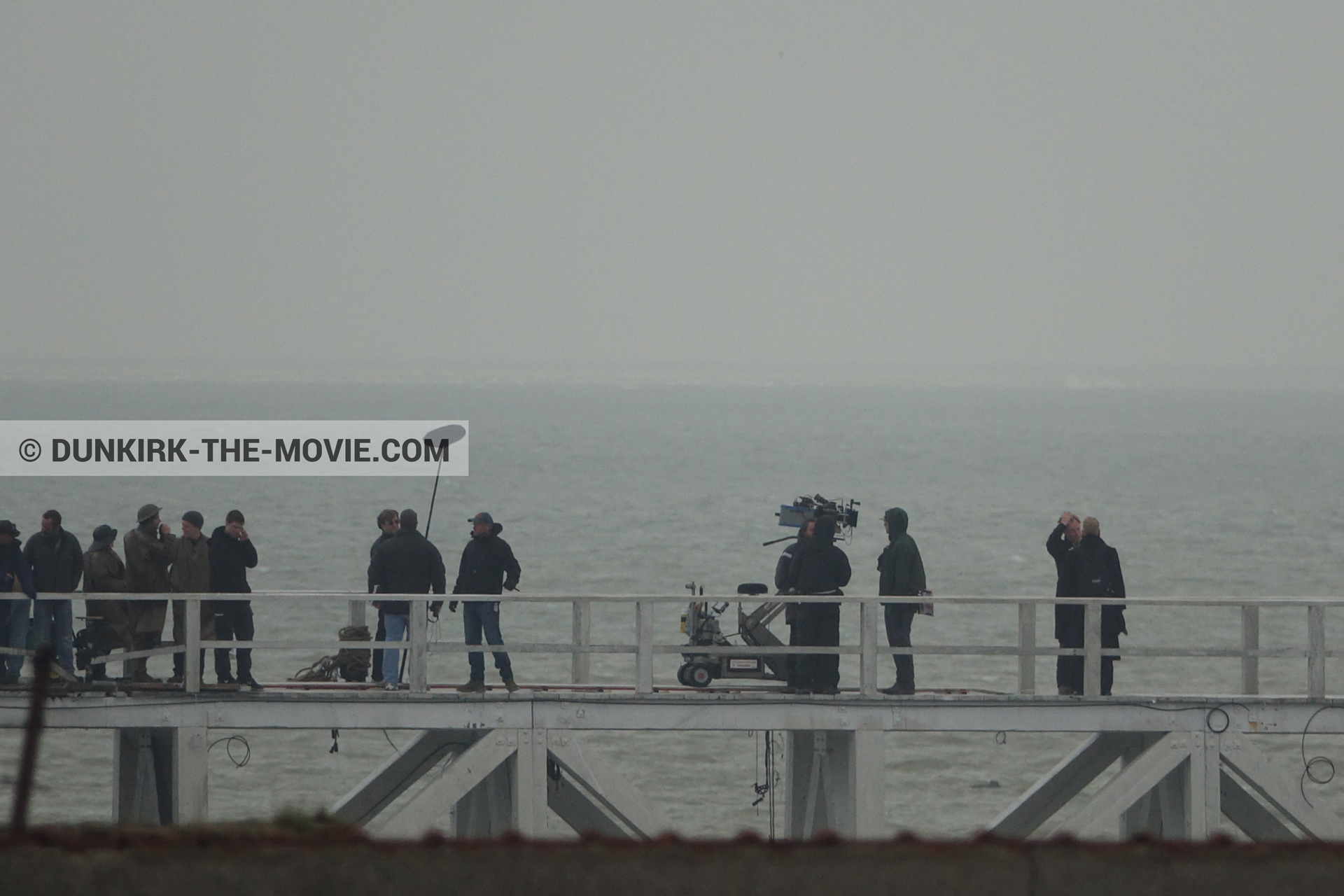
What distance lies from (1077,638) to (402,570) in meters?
5.26

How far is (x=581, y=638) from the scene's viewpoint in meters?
14.0

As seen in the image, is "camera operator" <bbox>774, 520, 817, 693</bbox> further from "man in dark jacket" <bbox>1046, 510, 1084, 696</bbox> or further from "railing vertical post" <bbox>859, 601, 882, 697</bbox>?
"man in dark jacket" <bbox>1046, 510, 1084, 696</bbox>

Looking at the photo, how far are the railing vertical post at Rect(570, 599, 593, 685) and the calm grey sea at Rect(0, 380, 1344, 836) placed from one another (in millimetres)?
2394

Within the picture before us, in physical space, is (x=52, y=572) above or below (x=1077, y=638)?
above

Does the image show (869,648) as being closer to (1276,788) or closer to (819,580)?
(819,580)

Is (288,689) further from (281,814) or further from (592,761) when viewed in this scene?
(281,814)

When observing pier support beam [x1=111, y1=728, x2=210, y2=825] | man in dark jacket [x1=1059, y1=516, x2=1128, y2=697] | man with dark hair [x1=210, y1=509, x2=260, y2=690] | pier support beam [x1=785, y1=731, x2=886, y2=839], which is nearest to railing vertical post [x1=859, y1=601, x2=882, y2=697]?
pier support beam [x1=785, y1=731, x2=886, y2=839]

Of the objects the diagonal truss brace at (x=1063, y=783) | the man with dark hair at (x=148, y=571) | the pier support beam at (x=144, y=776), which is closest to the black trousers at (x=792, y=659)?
the diagonal truss brace at (x=1063, y=783)

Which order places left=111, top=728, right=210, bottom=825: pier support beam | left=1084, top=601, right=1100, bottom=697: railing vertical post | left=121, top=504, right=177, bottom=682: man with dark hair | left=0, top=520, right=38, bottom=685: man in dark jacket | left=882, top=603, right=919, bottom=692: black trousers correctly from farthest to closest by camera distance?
left=111, top=728, right=210, bottom=825: pier support beam, left=882, top=603, right=919, bottom=692: black trousers, left=121, top=504, right=177, bottom=682: man with dark hair, left=1084, top=601, right=1100, bottom=697: railing vertical post, left=0, top=520, right=38, bottom=685: man in dark jacket

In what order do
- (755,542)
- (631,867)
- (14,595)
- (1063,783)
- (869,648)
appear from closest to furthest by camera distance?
(631,867) < (14,595) < (869,648) < (1063,783) < (755,542)

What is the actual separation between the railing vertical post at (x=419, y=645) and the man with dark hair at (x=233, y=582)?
4.10 ft

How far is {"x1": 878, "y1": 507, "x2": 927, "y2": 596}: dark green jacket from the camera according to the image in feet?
45.7

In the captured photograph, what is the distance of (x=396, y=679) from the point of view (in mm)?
14477

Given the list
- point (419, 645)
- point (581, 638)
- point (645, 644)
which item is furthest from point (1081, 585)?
point (419, 645)
